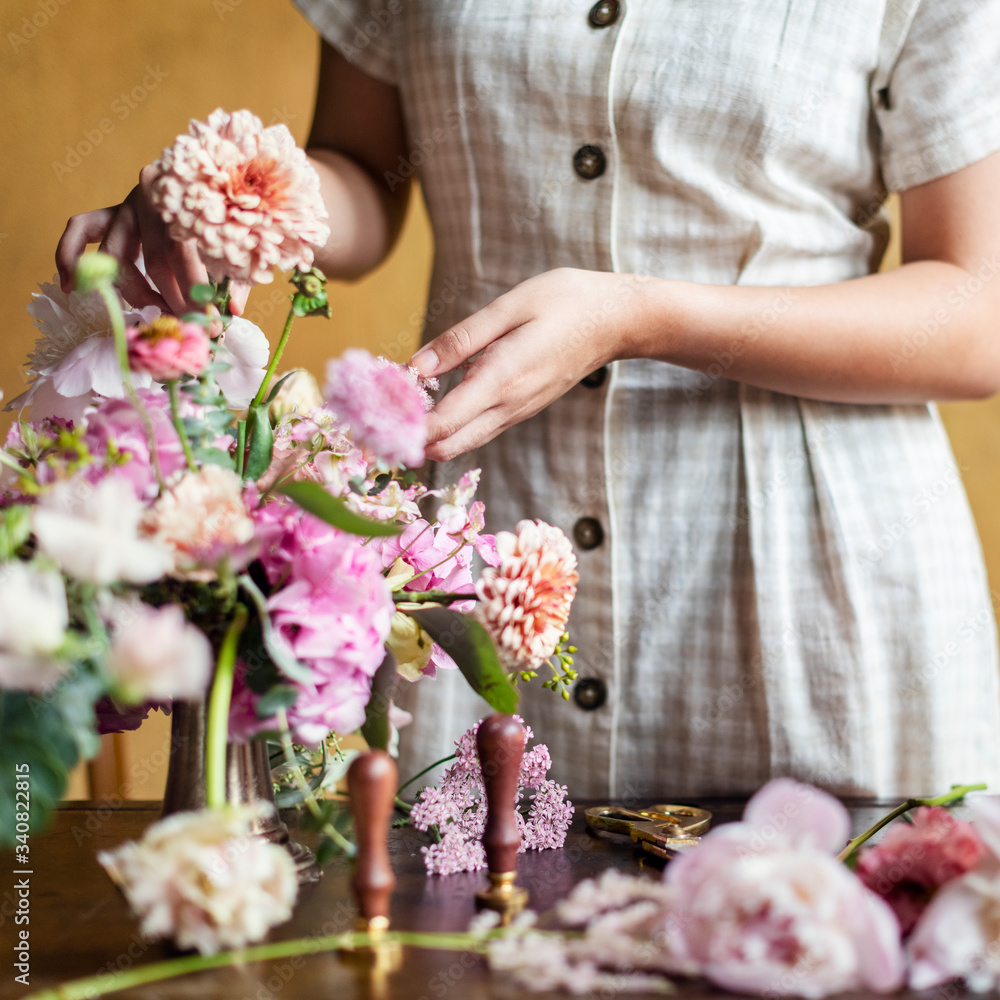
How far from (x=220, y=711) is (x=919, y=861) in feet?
0.79

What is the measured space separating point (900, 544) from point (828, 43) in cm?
36

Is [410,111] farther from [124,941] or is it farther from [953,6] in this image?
[124,941]

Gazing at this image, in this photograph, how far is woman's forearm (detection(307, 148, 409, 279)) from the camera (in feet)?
2.61

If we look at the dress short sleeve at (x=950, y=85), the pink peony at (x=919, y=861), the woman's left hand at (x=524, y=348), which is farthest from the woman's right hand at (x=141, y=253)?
the dress short sleeve at (x=950, y=85)

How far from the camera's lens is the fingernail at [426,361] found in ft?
1.60

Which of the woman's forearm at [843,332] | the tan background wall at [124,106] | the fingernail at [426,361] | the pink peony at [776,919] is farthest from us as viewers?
the tan background wall at [124,106]

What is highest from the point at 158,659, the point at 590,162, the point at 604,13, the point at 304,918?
the point at 604,13

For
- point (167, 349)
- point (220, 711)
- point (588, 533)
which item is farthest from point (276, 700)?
point (588, 533)

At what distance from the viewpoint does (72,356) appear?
0.40 m

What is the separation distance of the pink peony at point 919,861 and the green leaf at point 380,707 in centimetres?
19

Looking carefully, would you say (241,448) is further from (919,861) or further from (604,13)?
(604,13)

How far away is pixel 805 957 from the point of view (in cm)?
28

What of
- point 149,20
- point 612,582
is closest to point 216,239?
point 612,582

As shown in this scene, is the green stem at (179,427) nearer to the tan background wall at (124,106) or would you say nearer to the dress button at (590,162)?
the dress button at (590,162)
